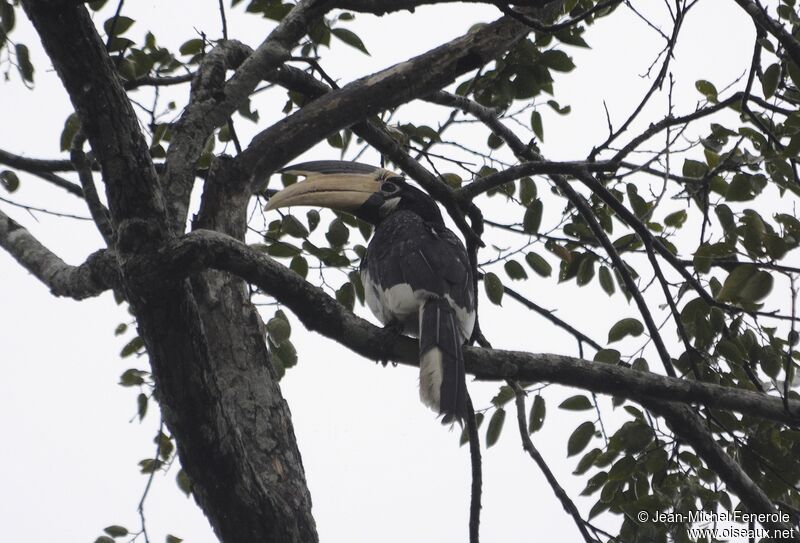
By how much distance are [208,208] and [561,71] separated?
5.63ft

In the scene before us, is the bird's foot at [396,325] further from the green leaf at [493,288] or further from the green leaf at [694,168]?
the green leaf at [694,168]

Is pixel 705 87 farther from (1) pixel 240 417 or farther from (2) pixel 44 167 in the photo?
A: (2) pixel 44 167

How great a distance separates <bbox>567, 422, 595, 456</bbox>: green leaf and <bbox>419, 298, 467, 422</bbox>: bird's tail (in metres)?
0.53

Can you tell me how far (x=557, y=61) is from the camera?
3.76 m

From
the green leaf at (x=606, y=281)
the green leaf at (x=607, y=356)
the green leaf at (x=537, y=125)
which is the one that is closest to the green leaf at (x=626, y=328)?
the green leaf at (x=607, y=356)

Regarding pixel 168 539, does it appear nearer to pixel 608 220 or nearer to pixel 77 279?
pixel 77 279

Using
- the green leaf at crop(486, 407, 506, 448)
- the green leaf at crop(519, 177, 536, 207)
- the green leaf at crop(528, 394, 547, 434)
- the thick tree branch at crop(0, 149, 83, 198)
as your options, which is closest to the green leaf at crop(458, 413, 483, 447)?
the green leaf at crop(486, 407, 506, 448)

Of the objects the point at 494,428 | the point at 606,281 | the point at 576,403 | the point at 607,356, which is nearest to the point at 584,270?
the point at 606,281

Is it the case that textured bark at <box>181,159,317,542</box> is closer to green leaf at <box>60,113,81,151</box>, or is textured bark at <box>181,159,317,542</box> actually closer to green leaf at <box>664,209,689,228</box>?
green leaf at <box>60,113,81,151</box>

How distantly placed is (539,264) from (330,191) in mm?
1256

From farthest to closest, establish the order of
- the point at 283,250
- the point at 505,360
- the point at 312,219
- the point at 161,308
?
1. the point at 312,219
2. the point at 283,250
3. the point at 505,360
4. the point at 161,308

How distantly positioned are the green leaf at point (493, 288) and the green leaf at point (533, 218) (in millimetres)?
268

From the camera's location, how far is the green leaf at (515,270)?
13.3ft

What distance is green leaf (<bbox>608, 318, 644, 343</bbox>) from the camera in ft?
11.7
